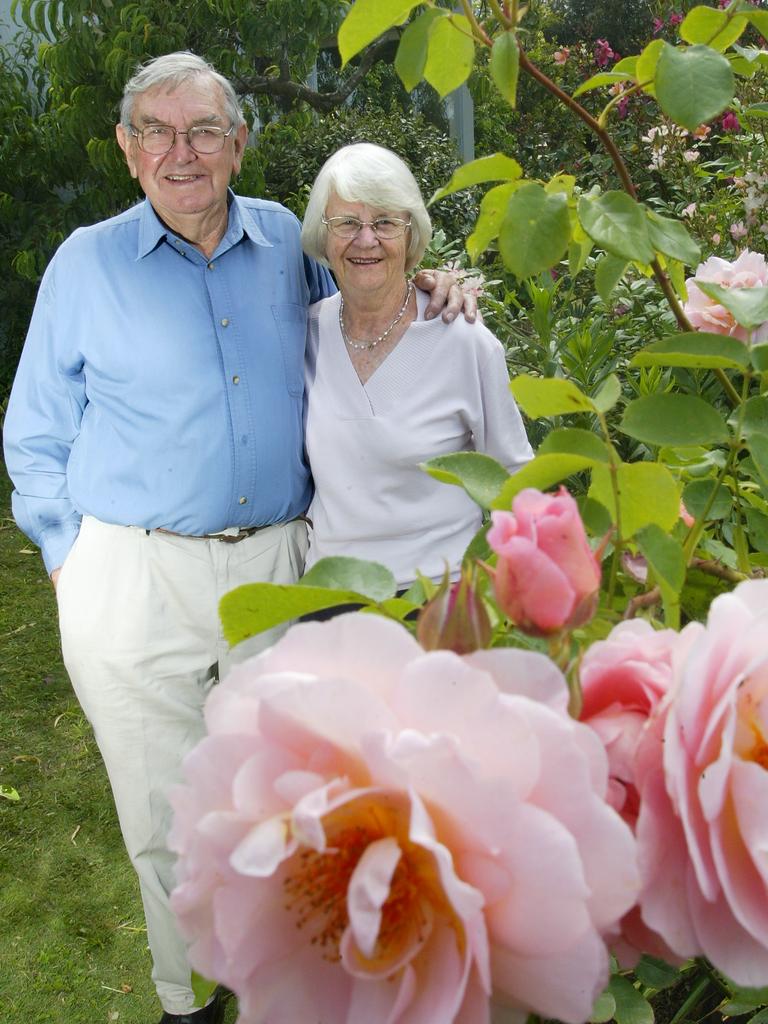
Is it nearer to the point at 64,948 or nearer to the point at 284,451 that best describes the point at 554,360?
the point at 284,451

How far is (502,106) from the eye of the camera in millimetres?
10758

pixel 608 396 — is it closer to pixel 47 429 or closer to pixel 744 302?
pixel 744 302

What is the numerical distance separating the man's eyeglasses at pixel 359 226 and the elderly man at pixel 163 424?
189 mm

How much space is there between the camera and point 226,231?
2.42 metres

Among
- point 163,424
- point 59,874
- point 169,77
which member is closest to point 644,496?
point 163,424

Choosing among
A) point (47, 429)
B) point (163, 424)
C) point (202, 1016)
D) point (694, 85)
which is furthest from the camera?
point (202, 1016)

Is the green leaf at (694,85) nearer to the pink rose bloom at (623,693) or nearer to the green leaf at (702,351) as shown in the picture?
the green leaf at (702,351)

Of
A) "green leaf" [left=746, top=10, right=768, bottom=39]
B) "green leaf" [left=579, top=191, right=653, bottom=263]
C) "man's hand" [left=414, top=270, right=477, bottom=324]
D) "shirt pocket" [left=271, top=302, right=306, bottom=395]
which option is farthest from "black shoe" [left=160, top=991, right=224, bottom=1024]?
"green leaf" [left=746, top=10, right=768, bottom=39]

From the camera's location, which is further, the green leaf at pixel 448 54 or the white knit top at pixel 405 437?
the white knit top at pixel 405 437

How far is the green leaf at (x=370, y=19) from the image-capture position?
82cm

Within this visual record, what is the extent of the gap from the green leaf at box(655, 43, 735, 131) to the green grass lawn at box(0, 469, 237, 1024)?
2828 mm

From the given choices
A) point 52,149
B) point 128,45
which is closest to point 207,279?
point 128,45

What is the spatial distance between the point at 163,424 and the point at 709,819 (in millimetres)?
1955

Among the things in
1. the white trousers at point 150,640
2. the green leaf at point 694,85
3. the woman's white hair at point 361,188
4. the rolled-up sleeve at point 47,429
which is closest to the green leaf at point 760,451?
the green leaf at point 694,85
